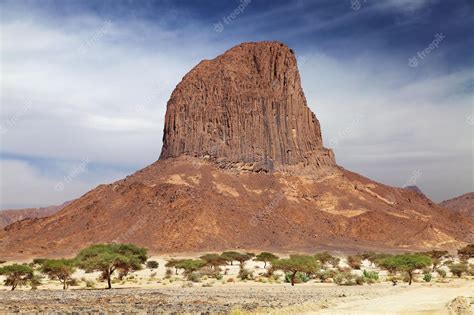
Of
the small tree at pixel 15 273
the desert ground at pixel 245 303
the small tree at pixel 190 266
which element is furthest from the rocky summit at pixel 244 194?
the desert ground at pixel 245 303

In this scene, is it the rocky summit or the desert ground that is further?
the rocky summit

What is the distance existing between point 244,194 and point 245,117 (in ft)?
78.9

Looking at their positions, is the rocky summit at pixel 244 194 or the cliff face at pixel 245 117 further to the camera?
the cliff face at pixel 245 117

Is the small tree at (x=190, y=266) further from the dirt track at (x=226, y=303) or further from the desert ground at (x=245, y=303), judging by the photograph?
the dirt track at (x=226, y=303)

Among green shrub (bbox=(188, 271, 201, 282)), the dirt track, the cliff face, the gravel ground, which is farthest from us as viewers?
the cliff face

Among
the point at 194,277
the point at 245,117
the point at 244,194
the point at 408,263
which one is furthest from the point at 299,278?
the point at 245,117

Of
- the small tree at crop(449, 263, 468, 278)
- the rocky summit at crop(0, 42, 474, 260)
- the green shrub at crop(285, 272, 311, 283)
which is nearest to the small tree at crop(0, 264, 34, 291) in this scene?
the green shrub at crop(285, 272, 311, 283)

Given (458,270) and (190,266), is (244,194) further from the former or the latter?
(458,270)

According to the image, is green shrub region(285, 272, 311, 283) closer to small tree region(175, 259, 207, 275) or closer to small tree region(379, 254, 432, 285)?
small tree region(379, 254, 432, 285)

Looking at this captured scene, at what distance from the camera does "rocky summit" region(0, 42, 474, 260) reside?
337ft

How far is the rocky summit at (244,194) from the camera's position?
337 ft

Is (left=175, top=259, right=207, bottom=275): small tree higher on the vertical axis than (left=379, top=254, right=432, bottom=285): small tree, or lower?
higher

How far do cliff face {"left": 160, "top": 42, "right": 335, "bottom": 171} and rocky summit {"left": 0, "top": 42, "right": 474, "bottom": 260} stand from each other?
0.90 ft

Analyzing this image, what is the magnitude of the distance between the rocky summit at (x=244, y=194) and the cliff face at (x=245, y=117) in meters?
0.28
